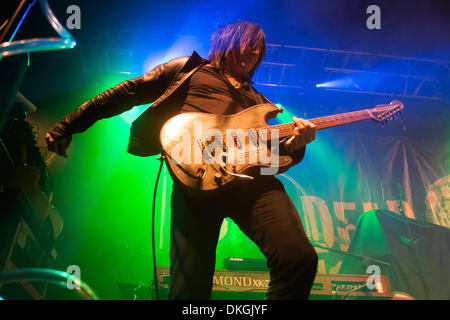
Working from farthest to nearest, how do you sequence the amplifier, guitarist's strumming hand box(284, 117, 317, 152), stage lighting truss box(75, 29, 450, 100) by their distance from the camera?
stage lighting truss box(75, 29, 450, 100) < the amplifier < guitarist's strumming hand box(284, 117, 317, 152)

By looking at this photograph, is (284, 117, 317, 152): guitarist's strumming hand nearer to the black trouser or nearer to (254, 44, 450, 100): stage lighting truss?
the black trouser

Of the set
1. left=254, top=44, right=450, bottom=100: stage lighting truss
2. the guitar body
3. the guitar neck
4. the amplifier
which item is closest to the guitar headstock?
the guitar neck

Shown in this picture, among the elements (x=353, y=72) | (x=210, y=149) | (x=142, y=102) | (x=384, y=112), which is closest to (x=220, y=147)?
(x=210, y=149)

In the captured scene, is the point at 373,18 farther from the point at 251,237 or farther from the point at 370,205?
the point at 251,237

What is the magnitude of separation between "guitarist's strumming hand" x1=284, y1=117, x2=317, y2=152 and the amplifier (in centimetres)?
168

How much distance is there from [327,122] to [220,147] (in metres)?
0.94

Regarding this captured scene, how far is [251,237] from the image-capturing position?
1.69 metres

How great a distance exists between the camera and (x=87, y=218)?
16.1 feet

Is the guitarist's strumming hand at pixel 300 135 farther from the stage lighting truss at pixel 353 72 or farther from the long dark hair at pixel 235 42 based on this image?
the stage lighting truss at pixel 353 72

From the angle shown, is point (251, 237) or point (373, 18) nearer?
point (251, 237)

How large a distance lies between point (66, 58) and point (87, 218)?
3064 millimetres

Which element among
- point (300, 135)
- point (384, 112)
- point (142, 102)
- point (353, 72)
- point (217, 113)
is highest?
point (353, 72)

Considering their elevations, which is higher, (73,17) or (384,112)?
(73,17)

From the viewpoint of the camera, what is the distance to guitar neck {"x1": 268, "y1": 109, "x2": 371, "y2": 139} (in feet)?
6.73
